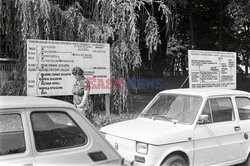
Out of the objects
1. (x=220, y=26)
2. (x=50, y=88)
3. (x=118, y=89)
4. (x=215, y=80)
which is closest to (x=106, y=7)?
(x=118, y=89)

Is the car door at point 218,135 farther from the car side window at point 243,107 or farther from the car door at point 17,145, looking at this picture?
the car door at point 17,145

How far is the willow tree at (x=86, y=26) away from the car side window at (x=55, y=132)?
21.6ft

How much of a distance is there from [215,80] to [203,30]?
1236 centimetres

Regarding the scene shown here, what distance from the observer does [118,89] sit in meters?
10.9

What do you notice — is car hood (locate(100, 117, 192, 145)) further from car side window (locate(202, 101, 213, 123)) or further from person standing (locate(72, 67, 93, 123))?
person standing (locate(72, 67, 93, 123))

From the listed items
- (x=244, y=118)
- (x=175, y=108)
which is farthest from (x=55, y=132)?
(x=244, y=118)

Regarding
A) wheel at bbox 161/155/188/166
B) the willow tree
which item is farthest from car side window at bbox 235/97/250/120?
the willow tree

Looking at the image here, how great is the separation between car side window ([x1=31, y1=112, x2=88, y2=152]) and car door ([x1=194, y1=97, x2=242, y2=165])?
8.66 feet

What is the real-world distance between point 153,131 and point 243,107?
89.4 inches

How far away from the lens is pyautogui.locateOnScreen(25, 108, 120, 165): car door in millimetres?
2812

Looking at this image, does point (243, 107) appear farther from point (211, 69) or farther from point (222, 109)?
point (211, 69)

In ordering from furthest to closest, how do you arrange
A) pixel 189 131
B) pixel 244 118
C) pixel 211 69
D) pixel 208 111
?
pixel 211 69 → pixel 244 118 → pixel 208 111 → pixel 189 131

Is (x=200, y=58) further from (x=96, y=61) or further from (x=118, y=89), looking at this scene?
(x=96, y=61)

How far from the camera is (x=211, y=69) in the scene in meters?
11.5
